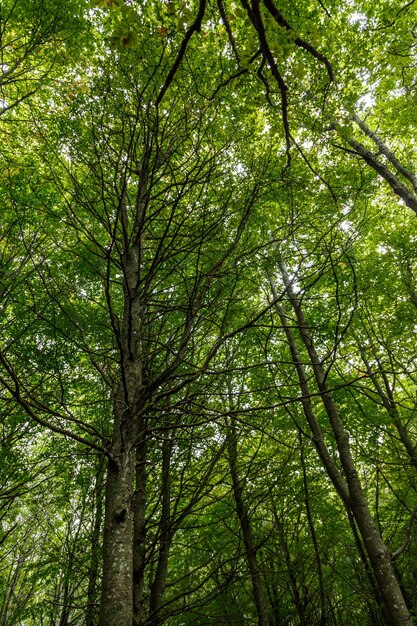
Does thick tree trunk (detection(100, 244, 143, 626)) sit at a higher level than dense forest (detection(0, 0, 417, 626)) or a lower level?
lower

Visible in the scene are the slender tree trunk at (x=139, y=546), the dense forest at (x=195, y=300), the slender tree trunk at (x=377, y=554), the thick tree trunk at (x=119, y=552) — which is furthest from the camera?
the slender tree trunk at (x=377, y=554)

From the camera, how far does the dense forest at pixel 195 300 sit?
Answer: 209 cm

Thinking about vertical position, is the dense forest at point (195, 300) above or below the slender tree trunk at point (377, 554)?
above

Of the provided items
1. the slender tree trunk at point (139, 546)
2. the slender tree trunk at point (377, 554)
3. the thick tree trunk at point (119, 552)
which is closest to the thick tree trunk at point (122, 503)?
the thick tree trunk at point (119, 552)

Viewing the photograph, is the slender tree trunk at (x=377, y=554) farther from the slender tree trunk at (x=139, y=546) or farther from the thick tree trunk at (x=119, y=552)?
the thick tree trunk at (x=119, y=552)

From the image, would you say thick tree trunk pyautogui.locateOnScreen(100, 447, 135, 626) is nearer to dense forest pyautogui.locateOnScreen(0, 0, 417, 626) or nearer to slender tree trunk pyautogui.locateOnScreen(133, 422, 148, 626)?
dense forest pyautogui.locateOnScreen(0, 0, 417, 626)

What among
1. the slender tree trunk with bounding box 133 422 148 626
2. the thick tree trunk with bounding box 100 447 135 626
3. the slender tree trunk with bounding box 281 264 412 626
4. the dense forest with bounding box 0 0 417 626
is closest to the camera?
the thick tree trunk with bounding box 100 447 135 626

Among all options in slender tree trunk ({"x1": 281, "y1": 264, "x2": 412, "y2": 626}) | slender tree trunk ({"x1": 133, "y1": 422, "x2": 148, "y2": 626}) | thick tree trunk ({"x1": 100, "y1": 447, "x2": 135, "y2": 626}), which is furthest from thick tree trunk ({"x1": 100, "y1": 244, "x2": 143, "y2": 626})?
slender tree trunk ({"x1": 281, "y1": 264, "x2": 412, "y2": 626})

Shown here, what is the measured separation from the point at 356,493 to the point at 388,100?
9735 millimetres

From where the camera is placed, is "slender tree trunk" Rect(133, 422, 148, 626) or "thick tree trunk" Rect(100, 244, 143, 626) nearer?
"thick tree trunk" Rect(100, 244, 143, 626)

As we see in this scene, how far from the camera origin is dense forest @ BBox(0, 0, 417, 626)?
209 cm

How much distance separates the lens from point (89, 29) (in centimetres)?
600

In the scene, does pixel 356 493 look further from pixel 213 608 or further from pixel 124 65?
pixel 124 65

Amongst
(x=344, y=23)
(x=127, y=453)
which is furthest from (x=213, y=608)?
(x=344, y=23)
